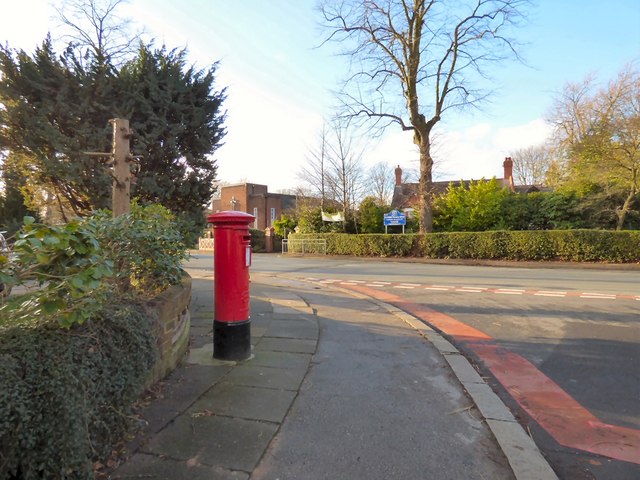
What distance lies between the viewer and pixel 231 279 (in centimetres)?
448

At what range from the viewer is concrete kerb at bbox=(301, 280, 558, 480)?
8.84 ft

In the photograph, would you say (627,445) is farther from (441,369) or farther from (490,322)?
(490,322)

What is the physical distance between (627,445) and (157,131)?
795 cm

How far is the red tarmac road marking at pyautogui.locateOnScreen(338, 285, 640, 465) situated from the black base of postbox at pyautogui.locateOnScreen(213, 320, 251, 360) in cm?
285

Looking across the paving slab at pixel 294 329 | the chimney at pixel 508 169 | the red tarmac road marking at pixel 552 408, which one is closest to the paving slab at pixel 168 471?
the red tarmac road marking at pixel 552 408

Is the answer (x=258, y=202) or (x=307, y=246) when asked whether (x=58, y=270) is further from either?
(x=258, y=202)

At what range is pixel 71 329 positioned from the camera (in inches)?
96.1

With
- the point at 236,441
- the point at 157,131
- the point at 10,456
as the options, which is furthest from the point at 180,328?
the point at 157,131

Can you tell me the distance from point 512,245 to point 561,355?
59.5 feet

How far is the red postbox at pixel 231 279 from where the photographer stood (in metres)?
4.46

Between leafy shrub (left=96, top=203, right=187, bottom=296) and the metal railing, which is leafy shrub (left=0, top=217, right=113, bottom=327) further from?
the metal railing

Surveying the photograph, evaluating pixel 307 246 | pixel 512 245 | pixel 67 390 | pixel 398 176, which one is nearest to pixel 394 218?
pixel 307 246

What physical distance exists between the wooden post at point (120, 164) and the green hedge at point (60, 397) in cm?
301

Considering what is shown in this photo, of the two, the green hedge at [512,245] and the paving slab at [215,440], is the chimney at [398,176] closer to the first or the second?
the green hedge at [512,245]
